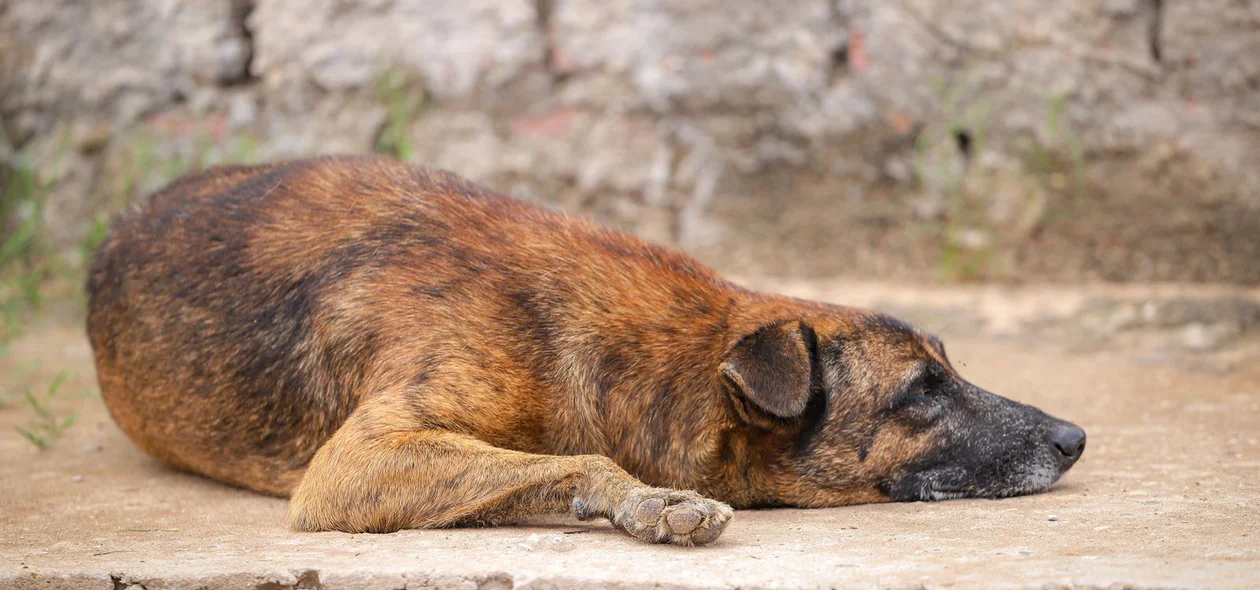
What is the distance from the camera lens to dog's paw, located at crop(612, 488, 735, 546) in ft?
10.7

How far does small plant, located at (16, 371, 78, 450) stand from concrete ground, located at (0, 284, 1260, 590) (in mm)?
48

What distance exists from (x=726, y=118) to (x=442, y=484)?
458 cm

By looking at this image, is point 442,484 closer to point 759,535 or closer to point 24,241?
point 759,535

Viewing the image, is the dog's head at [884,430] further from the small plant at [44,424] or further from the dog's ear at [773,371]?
the small plant at [44,424]

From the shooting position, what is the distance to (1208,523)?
3.39 meters

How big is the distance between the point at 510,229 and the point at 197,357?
1114 millimetres

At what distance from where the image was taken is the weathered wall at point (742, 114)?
289 inches

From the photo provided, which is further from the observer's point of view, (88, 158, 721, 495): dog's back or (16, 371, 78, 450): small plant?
(16, 371, 78, 450): small plant

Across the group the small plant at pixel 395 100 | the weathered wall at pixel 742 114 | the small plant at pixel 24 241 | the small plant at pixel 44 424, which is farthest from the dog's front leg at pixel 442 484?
the small plant at pixel 395 100

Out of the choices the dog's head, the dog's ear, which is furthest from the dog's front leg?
the dog's head

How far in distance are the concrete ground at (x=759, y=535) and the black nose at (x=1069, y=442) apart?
103mm

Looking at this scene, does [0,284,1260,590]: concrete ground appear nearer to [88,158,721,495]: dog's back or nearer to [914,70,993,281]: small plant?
[88,158,721,495]: dog's back

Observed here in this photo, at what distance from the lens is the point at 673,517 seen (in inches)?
128

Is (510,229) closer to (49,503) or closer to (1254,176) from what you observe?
(49,503)
